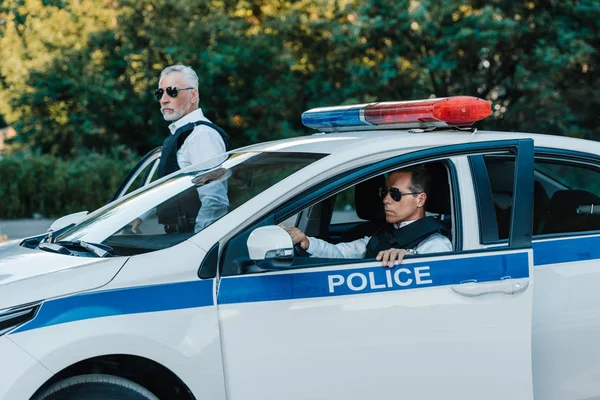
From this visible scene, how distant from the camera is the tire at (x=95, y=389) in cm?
313

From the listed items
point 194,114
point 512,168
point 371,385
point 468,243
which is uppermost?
point 194,114

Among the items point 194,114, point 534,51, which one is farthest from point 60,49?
point 194,114

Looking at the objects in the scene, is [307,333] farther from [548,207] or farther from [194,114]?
[194,114]

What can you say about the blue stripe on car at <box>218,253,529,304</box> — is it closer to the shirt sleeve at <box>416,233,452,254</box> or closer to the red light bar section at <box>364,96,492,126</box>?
the shirt sleeve at <box>416,233,452,254</box>

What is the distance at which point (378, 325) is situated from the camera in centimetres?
343

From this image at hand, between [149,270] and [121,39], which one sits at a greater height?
[121,39]

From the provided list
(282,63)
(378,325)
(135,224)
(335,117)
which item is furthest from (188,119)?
(282,63)

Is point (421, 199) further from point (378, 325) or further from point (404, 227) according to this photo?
point (378, 325)

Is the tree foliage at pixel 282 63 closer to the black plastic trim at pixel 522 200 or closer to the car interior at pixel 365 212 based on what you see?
the car interior at pixel 365 212

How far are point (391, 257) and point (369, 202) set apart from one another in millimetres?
1002

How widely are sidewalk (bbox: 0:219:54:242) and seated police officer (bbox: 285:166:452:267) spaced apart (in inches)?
403

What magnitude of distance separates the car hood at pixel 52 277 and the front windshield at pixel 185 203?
19 centimetres

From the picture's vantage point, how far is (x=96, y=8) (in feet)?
60.7

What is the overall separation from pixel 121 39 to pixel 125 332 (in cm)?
1581
